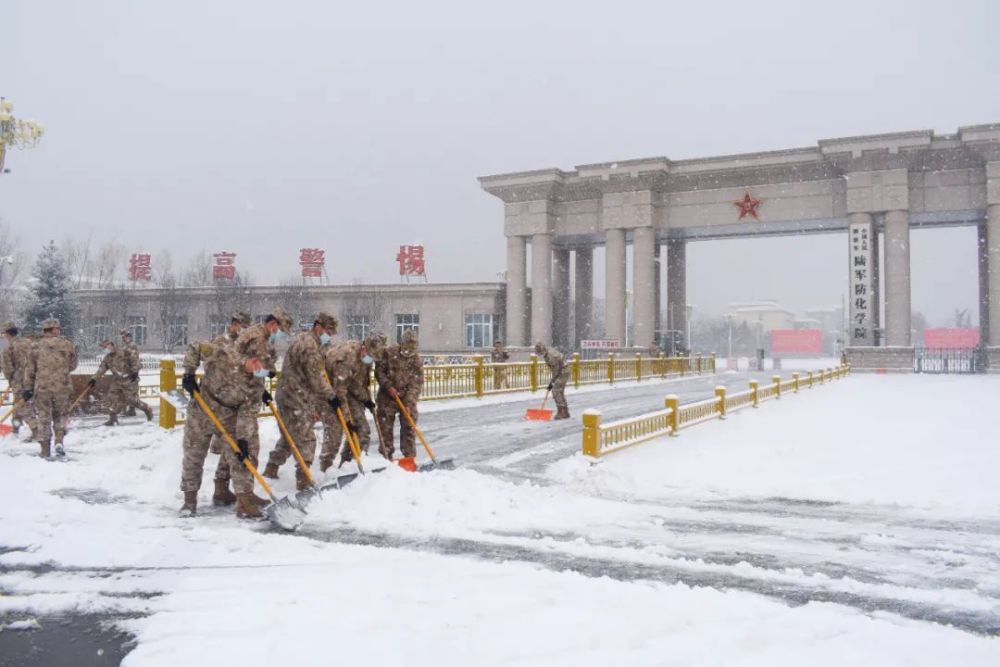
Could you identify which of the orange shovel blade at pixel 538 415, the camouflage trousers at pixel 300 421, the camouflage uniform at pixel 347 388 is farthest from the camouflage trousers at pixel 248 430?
the orange shovel blade at pixel 538 415

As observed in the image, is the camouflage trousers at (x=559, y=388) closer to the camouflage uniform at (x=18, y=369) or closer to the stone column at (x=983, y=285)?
the camouflage uniform at (x=18, y=369)

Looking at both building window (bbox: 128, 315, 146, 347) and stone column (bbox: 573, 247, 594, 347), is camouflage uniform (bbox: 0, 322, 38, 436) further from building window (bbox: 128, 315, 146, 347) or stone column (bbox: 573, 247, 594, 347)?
building window (bbox: 128, 315, 146, 347)

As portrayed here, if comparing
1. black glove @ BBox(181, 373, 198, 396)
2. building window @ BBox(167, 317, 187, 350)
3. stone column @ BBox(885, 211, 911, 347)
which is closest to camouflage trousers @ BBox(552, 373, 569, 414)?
black glove @ BBox(181, 373, 198, 396)

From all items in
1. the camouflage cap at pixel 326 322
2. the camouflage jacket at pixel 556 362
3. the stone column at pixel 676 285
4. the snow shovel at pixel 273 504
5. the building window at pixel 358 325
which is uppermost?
the stone column at pixel 676 285

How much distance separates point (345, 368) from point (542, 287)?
1310 inches

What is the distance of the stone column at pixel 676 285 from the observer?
4300 centimetres

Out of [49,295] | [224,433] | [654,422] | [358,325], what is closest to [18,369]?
[224,433]

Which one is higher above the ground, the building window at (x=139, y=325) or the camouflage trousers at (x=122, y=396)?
the building window at (x=139, y=325)

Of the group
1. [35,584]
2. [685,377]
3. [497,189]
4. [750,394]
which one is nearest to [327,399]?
[35,584]

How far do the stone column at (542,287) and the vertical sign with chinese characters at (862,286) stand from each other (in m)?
15.6

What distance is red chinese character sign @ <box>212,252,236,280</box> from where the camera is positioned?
157ft

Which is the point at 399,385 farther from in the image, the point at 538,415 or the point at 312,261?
the point at 312,261

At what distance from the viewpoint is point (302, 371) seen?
755cm

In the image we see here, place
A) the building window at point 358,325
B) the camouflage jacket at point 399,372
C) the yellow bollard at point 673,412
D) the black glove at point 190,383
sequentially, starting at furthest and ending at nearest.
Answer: the building window at point 358,325
the yellow bollard at point 673,412
the camouflage jacket at point 399,372
the black glove at point 190,383
